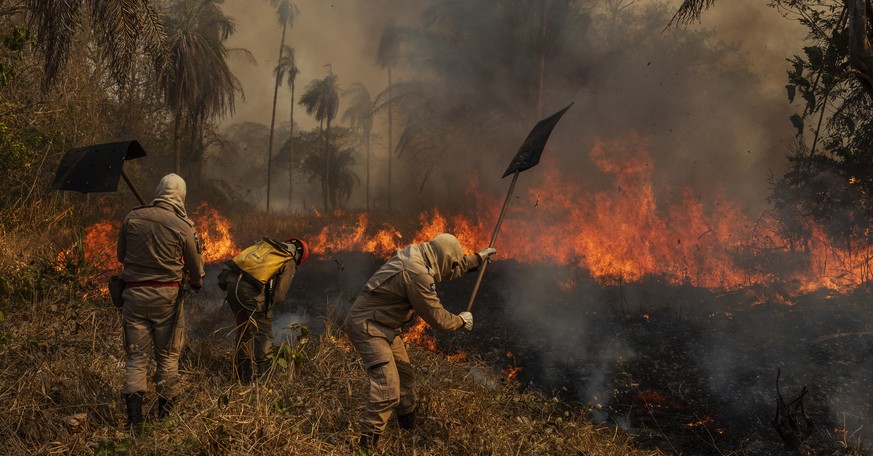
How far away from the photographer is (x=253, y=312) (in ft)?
16.0

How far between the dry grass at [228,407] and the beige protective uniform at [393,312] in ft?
1.26

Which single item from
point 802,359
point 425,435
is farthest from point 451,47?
point 425,435

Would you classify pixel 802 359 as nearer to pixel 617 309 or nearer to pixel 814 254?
pixel 617 309

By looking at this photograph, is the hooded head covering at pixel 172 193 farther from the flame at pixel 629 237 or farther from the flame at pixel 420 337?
the flame at pixel 629 237

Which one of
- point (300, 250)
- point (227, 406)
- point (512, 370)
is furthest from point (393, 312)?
point (512, 370)

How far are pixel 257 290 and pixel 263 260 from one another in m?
0.30

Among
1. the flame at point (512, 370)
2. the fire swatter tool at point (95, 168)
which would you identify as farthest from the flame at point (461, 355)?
the fire swatter tool at point (95, 168)

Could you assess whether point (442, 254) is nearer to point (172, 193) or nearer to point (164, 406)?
point (172, 193)

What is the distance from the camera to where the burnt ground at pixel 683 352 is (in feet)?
20.3

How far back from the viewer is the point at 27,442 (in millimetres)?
3475

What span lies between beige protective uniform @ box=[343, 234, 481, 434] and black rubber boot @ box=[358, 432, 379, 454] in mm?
30

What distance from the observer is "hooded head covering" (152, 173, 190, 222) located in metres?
4.16

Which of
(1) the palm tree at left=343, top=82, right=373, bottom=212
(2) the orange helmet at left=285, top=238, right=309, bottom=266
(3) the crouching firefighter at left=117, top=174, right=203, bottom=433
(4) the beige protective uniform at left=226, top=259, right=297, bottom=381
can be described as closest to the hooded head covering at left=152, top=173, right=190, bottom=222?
(3) the crouching firefighter at left=117, top=174, right=203, bottom=433

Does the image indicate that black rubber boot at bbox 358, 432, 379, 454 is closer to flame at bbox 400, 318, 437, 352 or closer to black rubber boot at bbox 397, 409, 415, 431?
black rubber boot at bbox 397, 409, 415, 431
